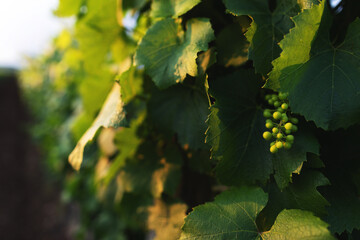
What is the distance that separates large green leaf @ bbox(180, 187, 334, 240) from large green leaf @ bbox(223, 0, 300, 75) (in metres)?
0.43

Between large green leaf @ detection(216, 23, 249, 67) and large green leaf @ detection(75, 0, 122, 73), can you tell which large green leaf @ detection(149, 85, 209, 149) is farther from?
large green leaf @ detection(75, 0, 122, 73)

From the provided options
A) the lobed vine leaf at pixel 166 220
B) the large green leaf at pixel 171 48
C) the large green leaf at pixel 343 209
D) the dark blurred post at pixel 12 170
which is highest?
the large green leaf at pixel 171 48

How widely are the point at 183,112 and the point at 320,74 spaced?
1.78 feet

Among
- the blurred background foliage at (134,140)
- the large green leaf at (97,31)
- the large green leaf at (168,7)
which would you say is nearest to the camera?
the large green leaf at (168,7)

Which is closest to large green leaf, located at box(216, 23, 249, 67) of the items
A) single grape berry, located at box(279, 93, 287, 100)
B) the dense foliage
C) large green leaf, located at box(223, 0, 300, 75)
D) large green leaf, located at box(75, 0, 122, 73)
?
the dense foliage

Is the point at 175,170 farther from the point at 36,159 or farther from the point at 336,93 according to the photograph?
the point at 36,159

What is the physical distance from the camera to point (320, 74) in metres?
0.82

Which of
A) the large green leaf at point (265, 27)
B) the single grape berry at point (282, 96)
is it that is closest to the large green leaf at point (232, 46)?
the large green leaf at point (265, 27)

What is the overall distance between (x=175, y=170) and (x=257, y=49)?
756 millimetres

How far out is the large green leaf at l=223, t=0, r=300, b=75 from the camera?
854mm

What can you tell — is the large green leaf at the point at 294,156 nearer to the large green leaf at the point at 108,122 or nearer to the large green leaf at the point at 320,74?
the large green leaf at the point at 320,74

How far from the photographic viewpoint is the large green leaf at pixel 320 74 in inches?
30.9

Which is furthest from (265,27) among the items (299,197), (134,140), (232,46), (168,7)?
(134,140)

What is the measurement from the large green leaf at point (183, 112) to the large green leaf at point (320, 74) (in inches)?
13.5
